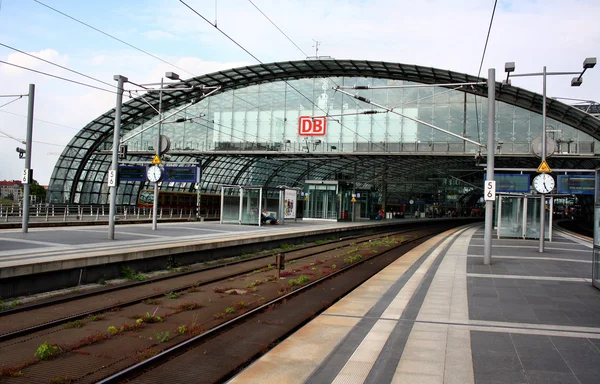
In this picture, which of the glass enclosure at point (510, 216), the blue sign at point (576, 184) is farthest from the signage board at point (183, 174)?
the blue sign at point (576, 184)

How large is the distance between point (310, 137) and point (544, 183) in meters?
28.4

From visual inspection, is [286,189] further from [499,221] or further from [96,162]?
[96,162]

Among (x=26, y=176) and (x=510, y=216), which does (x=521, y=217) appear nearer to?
(x=510, y=216)

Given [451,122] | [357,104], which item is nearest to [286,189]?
[357,104]

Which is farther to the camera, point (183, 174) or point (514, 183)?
point (183, 174)

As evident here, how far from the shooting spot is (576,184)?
29.2 meters

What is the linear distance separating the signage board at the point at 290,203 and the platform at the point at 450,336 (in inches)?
997

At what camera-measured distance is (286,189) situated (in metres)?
36.8

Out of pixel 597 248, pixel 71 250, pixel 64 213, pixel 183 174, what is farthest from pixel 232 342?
pixel 64 213

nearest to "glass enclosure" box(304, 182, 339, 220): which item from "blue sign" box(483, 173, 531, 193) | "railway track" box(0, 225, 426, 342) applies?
"blue sign" box(483, 173, 531, 193)

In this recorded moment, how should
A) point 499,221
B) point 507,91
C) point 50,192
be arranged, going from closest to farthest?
1. point 499,221
2. point 507,91
3. point 50,192

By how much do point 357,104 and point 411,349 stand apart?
40.0 m

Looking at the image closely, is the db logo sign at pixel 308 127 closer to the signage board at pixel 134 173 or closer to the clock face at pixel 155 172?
the clock face at pixel 155 172

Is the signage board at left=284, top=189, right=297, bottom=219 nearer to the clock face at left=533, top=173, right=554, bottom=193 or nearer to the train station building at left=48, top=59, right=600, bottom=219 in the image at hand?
the train station building at left=48, top=59, right=600, bottom=219
